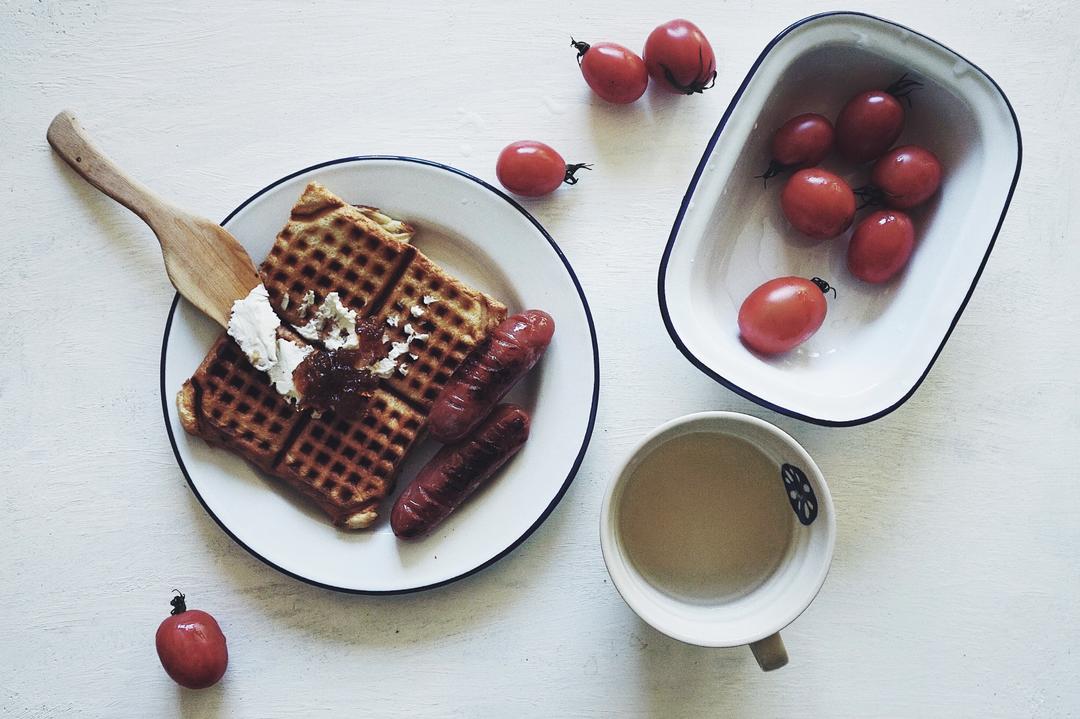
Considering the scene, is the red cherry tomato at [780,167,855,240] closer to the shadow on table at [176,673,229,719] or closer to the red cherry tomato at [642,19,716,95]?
the red cherry tomato at [642,19,716,95]

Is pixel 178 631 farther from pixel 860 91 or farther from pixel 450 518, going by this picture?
pixel 860 91

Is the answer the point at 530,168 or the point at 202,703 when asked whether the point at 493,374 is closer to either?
the point at 530,168

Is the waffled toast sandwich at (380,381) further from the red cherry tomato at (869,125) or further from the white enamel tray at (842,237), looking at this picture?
the red cherry tomato at (869,125)

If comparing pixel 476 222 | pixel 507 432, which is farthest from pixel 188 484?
pixel 476 222

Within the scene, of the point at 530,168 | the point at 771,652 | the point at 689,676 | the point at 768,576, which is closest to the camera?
the point at 771,652

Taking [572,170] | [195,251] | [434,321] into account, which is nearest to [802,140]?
[572,170]

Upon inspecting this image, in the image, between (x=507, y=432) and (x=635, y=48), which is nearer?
(x=507, y=432)

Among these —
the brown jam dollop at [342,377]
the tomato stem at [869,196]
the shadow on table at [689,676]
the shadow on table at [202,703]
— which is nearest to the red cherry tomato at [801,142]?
the tomato stem at [869,196]
